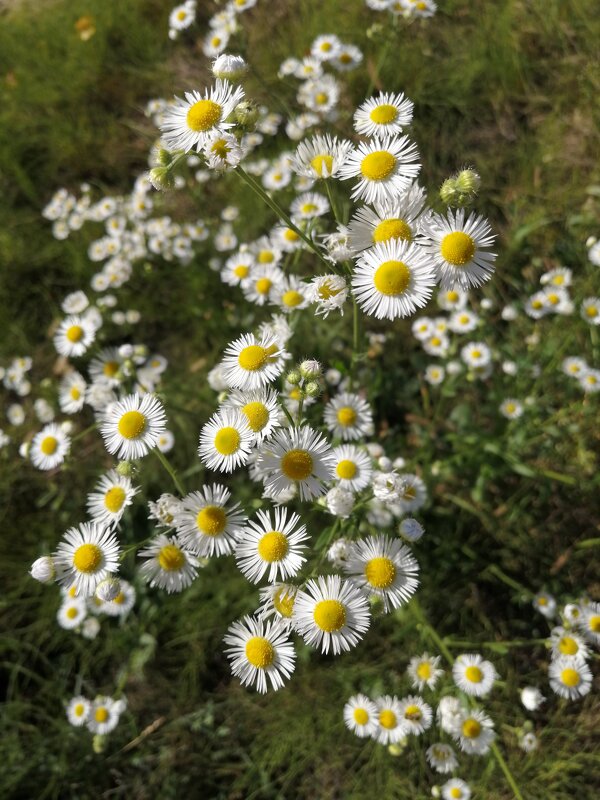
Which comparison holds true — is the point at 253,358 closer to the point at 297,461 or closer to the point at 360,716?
the point at 297,461

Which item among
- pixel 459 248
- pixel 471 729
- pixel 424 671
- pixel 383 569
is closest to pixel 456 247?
pixel 459 248

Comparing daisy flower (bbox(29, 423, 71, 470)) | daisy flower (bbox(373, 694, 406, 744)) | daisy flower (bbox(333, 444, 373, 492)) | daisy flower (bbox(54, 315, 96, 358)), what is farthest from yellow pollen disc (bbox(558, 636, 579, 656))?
daisy flower (bbox(54, 315, 96, 358))

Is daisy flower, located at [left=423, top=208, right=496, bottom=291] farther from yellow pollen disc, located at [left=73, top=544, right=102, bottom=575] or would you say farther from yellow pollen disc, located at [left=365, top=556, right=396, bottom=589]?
yellow pollen disc, located at [left=73, top=544, right=102, bottom=575]

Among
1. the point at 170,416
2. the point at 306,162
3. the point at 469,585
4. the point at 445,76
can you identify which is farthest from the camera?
the point at 445,76

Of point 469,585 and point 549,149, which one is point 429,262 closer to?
point 469,585

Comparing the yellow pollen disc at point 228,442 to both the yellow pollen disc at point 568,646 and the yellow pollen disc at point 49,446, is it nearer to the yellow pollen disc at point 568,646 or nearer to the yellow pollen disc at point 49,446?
the yellow pollen disc at point 49,446

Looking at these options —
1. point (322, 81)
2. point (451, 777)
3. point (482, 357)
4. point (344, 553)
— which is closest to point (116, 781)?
point (451, 777)
